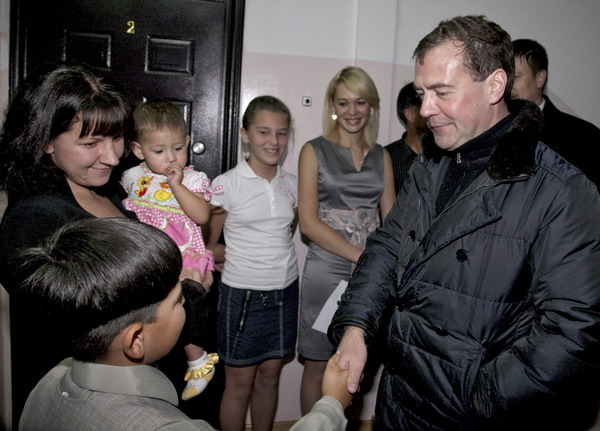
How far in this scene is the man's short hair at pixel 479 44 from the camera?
1375 millimetres

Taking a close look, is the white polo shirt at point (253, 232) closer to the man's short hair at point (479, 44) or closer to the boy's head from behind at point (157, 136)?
the boy's head from behind at point (157, 136)

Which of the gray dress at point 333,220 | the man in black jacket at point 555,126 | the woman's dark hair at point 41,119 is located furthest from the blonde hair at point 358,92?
the woman's dark hair at point 41,119

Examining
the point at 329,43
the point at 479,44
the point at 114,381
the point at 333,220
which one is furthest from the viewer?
the point at 329,43

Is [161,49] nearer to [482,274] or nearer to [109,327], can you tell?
[109,327]

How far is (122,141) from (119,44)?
1574mm

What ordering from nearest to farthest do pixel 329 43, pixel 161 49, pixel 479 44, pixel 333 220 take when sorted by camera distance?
pixel 479 44
pixel 333 220
pixel 161 49
pixel 329 43

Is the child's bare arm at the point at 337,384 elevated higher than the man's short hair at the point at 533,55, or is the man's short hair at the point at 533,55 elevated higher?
the man's short hair at the point at 533,55

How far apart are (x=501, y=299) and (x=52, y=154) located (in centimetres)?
135

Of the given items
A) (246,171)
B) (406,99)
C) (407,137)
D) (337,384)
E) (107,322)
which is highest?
(406,99)

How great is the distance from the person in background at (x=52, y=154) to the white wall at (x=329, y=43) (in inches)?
63.7

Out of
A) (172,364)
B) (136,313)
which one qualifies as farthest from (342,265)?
(136,313)

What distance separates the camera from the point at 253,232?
2535mm

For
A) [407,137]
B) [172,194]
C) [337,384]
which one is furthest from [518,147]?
[407,137]

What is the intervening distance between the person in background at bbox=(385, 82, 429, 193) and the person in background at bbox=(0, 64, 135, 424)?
1820mm
